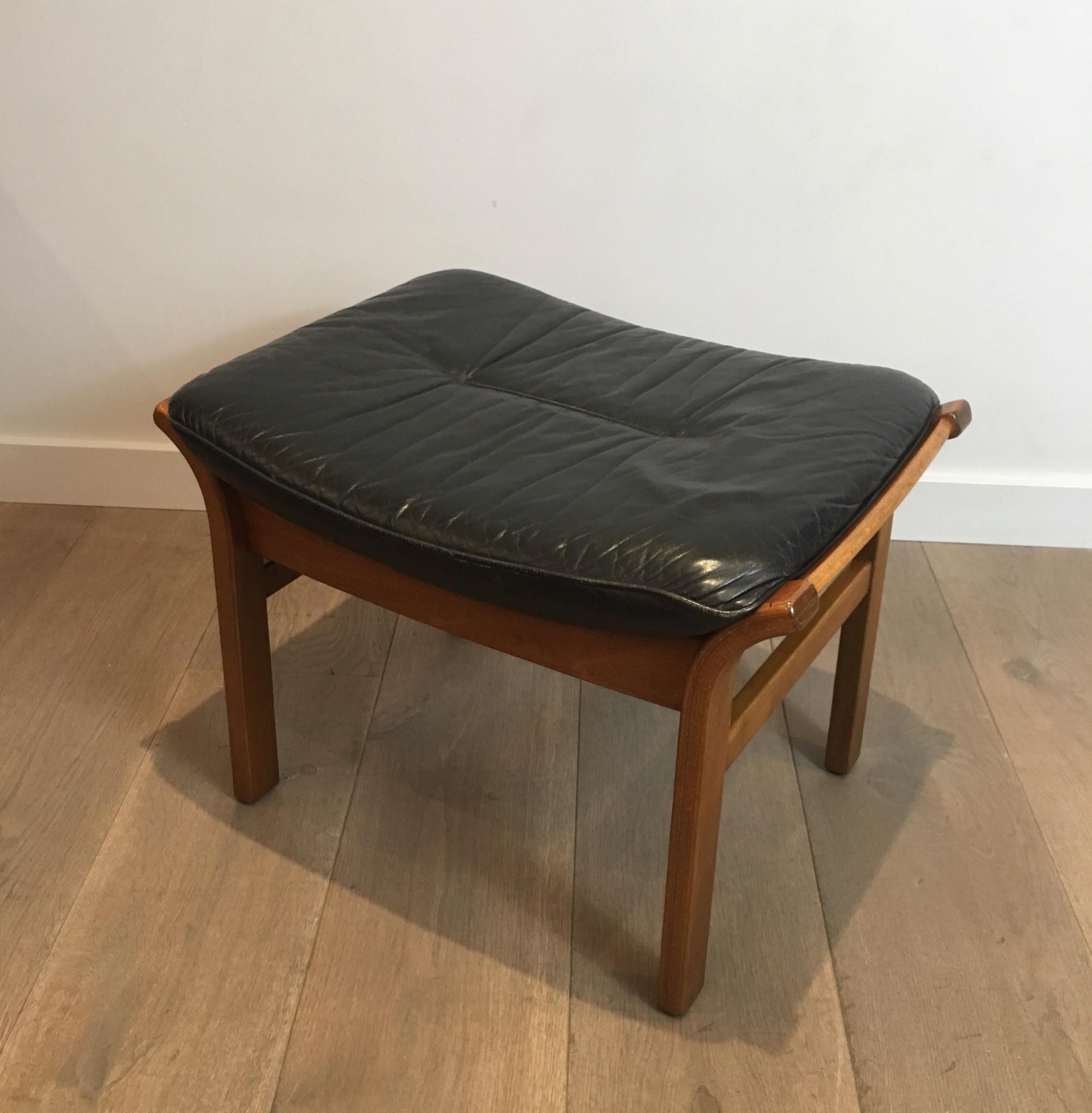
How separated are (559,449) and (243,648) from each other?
37 centimetres

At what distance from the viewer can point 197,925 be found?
3.35 ft

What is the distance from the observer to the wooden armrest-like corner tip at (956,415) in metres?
1.00

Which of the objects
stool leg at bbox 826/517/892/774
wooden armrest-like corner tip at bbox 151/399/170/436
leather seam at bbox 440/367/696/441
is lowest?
stool leg at bbox 826/517/892/774

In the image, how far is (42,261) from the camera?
1.57 m

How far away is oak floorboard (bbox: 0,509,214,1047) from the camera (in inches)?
41.3

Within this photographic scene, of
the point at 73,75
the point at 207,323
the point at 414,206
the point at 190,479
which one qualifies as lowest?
the point at 190,479

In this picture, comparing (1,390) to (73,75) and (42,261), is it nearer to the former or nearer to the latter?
(42,261)

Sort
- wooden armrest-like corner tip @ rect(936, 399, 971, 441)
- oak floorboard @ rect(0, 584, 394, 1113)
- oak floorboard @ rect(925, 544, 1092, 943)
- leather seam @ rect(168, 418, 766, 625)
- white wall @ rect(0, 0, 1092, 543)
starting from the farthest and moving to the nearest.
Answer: white wall @ rect(0, 0, 1092, 543) → oak floorboard @ rect(925, 544, 1092, 943) → wooden armrest-like corner tip @ rect(936, 399, 971, 441) → oak floorboard @ rect(0, 584, 394, 1113) → leather seam @ rect(168, 418, 766, 625)

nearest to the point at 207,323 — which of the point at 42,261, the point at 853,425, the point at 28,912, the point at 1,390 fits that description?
the point at 42,261

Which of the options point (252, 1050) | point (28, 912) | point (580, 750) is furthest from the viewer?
point (580, 750)

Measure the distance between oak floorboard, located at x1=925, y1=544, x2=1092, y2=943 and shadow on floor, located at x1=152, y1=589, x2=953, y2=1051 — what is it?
0.11m

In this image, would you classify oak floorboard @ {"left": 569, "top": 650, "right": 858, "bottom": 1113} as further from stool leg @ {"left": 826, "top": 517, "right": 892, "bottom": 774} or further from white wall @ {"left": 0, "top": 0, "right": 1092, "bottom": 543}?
white wall @ {"left": 0, "top": 0, "right": 1092, "bottom": 543}

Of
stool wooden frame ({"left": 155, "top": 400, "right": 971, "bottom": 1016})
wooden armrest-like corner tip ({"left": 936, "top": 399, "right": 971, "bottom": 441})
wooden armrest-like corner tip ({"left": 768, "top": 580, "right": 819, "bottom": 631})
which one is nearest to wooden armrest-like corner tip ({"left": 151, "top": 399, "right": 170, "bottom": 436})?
stool wooden frame ({"left": 155, "top": 400, "right": 971, "bottom": 1016})

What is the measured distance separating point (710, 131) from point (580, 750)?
0.76 metres
